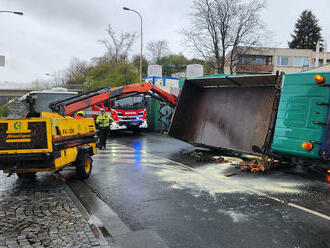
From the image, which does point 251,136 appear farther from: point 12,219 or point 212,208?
point 12,219

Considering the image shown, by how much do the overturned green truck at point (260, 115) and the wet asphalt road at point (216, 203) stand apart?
0.83 m

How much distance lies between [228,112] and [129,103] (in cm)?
820

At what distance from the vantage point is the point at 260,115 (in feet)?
27.5

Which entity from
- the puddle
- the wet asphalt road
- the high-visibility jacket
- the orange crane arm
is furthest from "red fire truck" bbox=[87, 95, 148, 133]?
the puddle

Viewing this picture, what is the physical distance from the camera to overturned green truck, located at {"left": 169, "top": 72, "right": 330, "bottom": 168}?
621cm

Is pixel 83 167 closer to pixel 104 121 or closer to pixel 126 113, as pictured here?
pixel 104 121

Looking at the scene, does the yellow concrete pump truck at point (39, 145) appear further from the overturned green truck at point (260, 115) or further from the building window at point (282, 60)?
the building window at point (282, 60)

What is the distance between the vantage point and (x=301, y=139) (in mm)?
6418

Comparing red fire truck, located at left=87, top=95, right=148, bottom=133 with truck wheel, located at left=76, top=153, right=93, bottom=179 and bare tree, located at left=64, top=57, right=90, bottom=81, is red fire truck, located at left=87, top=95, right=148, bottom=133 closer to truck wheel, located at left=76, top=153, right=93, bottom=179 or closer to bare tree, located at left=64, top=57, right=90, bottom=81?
truck wheel, located at left=76, top=153, right=93, bottom=179

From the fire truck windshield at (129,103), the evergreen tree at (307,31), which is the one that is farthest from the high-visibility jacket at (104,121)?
the evergreen tree at (307,31)

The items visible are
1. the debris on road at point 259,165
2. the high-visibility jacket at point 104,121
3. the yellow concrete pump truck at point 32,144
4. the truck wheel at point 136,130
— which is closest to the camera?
the yellow concrete pump truck at point 32,144

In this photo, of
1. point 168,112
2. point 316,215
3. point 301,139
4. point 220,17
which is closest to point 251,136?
point 301,139

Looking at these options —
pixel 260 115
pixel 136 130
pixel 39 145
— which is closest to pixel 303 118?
pixel 260 115

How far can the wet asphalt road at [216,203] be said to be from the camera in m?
3.89
